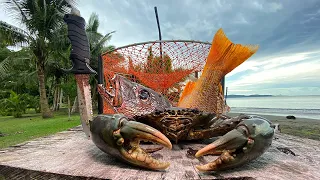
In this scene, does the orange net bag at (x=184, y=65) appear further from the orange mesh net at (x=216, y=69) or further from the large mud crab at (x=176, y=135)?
the large mud crab at (x=176, y=135)

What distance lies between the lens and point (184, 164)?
1412 millimetres

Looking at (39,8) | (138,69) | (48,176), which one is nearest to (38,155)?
(48,176)

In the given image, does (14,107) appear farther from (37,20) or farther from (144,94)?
(144,94)

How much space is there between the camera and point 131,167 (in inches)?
53.5

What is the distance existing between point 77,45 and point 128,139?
134cm

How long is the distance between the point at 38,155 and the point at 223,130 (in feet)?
5.27

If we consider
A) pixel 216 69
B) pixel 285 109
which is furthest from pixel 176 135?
pixel 285 109

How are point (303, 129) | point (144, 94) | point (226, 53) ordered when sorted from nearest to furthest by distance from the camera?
point (226, 53)
point (144, 94)
point (303, 129)

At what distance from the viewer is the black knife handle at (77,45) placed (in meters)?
2.17

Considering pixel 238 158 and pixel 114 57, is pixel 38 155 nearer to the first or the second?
pixel 238 158

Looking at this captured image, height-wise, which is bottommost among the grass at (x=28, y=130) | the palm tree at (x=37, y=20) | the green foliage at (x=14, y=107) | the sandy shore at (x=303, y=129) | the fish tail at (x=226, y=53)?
the sandy shore at (x=303, y=129)

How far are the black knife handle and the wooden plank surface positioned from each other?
83cm

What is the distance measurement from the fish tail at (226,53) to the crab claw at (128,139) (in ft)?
5.22

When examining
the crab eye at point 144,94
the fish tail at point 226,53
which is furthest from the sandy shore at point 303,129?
the crab eye at point 144,94
